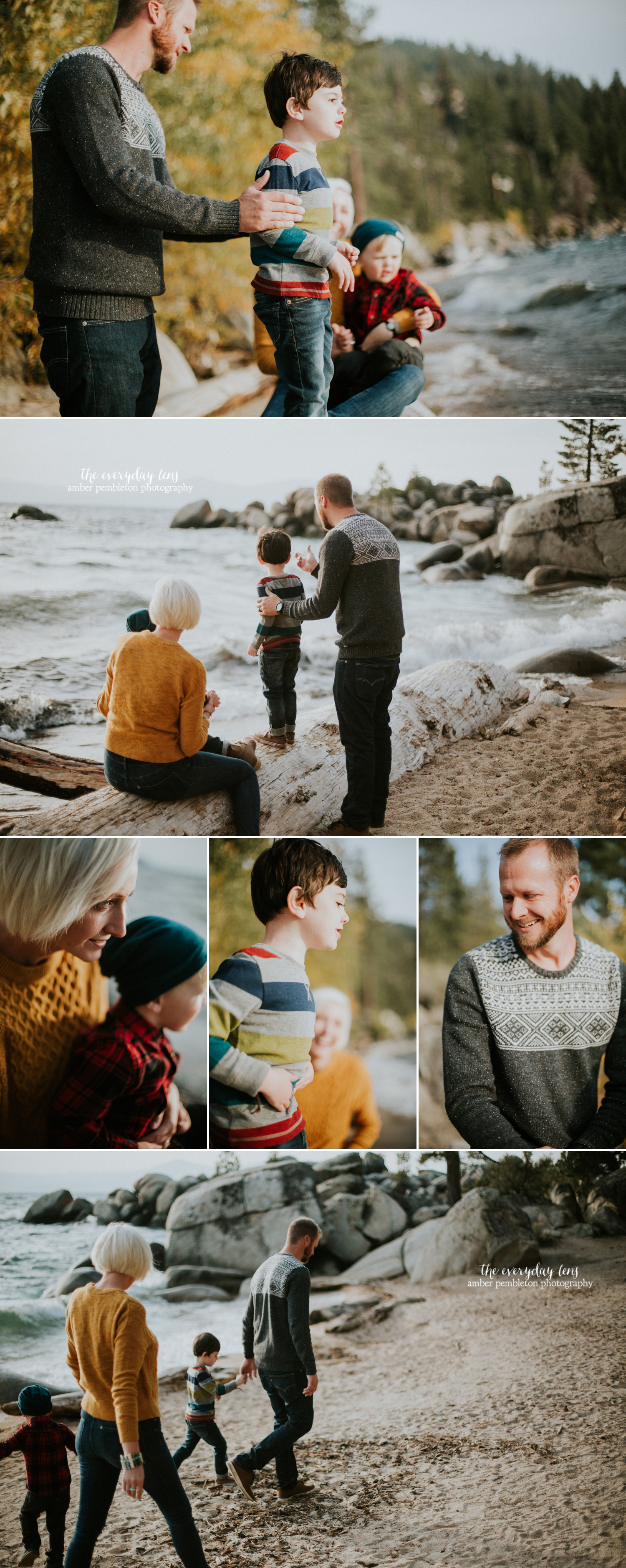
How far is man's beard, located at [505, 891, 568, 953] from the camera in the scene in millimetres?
2660

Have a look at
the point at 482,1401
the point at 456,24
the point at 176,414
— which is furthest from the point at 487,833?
the point at 456,24

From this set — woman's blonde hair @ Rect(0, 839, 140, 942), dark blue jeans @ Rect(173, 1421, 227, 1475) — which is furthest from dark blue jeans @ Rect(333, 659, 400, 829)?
dark blue jeans @ Rect(173, 1421, 227, 1475)

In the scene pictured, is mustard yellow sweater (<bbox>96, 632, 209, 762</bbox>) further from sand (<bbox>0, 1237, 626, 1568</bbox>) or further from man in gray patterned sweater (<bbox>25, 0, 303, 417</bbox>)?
sand (<bbox>0, 1237, 626, 1568</bbox>)

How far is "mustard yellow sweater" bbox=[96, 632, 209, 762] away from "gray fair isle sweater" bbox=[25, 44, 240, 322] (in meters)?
0.84

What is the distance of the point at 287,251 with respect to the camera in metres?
2.49

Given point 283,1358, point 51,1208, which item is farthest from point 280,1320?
point 51,1208

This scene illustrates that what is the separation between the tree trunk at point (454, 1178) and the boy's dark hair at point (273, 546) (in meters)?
1.64

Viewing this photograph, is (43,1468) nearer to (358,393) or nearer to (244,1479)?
(244,1479)

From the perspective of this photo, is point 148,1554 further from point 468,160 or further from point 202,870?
point 468,160

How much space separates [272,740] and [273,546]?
51 cm

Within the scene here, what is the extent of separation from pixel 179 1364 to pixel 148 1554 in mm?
403

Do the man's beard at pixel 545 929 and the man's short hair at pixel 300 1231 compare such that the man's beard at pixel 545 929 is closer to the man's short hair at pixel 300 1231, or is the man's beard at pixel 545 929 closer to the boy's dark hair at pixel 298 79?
the man's short hair at pixel 300 1231

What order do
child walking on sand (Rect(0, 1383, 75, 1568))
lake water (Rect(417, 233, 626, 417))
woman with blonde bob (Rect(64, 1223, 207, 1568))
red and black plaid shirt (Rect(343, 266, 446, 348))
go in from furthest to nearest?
lake water (Rect(417, 233, 626, 417)) → red and black plaid shirt (Rect(343, 266, 446, 348)) → child walking on sand (Rect(0, 1383, 75, 1568)) → woman with blonde bob (Rect(64, 1223, 207, 1568))

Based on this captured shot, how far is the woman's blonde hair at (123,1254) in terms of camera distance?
8.14 ft
